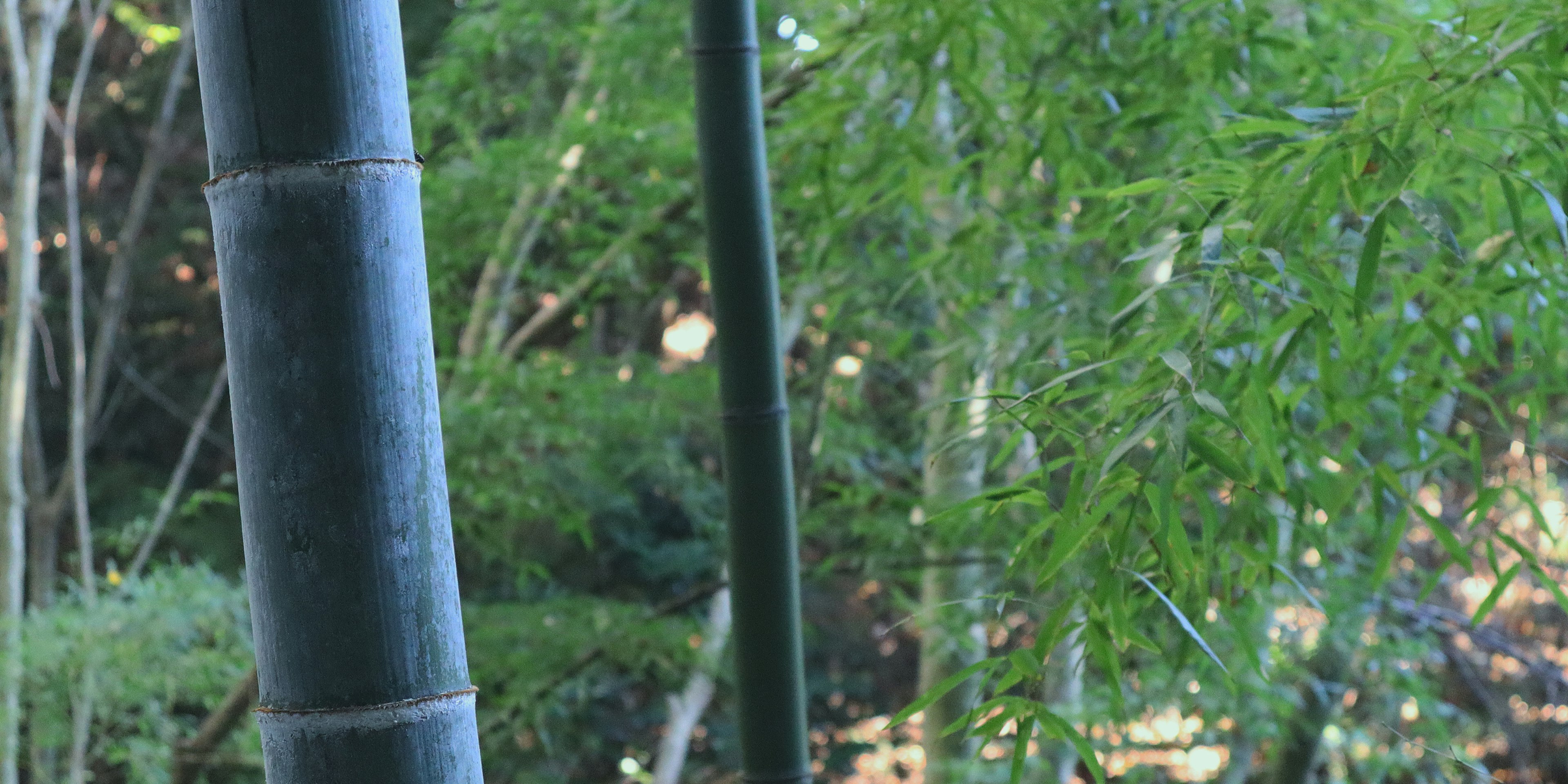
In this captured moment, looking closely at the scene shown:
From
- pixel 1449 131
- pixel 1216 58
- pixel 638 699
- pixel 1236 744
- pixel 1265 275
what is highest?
pixel 1216 58

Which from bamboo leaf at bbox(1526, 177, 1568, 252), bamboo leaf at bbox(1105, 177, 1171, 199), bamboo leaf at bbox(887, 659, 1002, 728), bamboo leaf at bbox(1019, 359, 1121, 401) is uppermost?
bamboo leaf at bbox(1105, 177, 1171, 199)

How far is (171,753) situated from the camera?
3287 mm

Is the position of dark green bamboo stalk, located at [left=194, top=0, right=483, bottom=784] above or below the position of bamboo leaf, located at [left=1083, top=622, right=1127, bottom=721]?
above

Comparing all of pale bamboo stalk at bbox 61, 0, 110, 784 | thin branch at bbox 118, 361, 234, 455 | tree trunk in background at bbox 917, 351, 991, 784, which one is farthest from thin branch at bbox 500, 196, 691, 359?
thin branch at bbox 118, 361, 234, 455

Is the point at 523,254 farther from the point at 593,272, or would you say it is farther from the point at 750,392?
the point at 750,392

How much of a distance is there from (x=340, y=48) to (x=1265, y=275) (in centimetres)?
70

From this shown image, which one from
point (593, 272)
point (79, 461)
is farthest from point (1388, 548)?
point (79, 461)

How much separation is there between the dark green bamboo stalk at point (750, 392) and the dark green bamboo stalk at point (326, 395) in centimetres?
58

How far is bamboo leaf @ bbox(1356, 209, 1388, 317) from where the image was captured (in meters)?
0.92

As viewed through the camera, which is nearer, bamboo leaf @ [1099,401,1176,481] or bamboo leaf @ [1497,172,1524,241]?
bamboo leaf @ [1099,401,1176,481]

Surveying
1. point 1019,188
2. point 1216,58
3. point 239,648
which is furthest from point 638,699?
point 1216,58

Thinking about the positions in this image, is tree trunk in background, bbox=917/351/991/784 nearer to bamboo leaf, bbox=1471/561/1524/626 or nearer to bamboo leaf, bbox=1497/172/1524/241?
bamboo leaf, bbox=1471/561/1524/626

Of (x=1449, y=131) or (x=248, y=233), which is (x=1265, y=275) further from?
(x=248, y=233)

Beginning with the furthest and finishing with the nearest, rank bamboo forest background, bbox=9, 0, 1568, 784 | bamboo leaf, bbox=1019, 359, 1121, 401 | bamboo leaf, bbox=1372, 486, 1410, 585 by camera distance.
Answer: bamboo leaf, bbox=1372, 486, 1410, 585
bamboo forest background, bbox=9, 0, 1568, 784
bamboo leaf, bbox=1019, 359, 1121, 401
